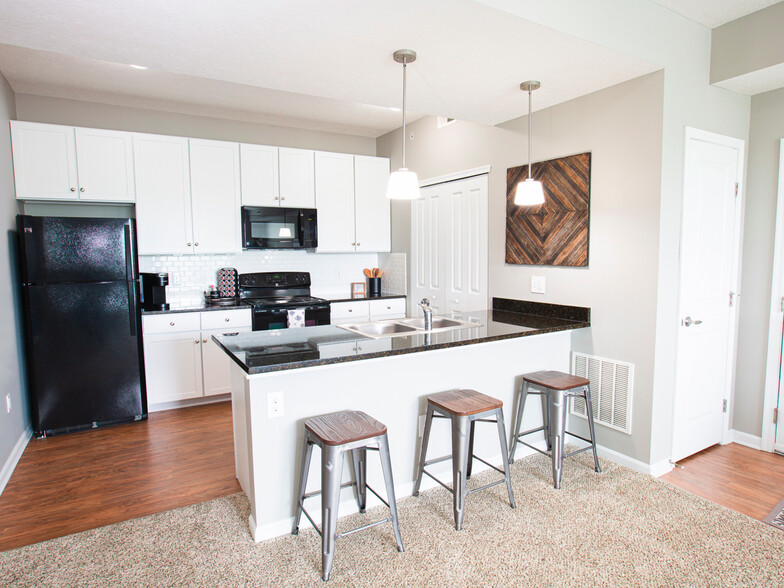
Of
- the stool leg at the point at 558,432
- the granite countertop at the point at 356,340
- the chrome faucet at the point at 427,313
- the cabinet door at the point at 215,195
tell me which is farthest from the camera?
the cabinet door at the point at 215,195

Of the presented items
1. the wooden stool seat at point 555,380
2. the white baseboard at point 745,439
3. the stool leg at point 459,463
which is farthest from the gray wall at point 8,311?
the white baseboard at point 745,439

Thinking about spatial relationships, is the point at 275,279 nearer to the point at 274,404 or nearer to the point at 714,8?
the point at 274,404

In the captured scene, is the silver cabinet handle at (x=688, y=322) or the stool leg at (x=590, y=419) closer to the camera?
the stool leg at (x=590, y=419)

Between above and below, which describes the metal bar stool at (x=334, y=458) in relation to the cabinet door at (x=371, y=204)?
below

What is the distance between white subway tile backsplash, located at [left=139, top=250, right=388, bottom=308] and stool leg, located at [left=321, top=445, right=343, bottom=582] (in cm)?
307

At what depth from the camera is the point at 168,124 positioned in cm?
429

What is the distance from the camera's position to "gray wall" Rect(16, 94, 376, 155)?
3857 mm

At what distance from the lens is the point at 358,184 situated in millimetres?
4973

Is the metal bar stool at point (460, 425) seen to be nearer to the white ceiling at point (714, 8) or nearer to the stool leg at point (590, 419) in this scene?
the stool leg at point (590, 419)

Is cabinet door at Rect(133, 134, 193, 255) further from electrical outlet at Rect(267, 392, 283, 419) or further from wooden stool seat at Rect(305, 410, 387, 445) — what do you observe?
wooden stool seat at Rect(305, 410, 387, 445)

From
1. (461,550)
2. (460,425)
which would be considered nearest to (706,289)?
(460,425)

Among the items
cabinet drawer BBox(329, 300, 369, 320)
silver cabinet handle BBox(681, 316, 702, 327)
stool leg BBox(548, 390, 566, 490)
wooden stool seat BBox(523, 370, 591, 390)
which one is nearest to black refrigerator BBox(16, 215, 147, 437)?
cabinet drawer BBox(329, 300, 369, 320)

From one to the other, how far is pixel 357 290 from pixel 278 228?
119 cm

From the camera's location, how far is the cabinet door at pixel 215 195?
164 inches
